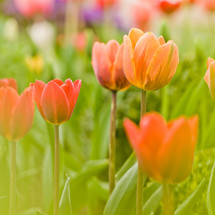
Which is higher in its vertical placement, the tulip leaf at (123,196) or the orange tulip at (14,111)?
the orange tulip at (14,111)

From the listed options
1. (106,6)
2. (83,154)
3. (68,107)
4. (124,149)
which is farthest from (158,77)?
(106,6)

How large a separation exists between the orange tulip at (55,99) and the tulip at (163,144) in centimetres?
14

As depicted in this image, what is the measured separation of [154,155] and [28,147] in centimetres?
73

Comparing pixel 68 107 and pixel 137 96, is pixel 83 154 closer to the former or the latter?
pixel 137 96

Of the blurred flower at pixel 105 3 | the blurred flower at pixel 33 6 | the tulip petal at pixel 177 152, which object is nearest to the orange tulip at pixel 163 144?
the tulip petal at pixel 177 152

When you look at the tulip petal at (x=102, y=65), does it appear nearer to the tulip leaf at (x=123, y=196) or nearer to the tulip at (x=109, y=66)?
the tulip at (x=109, y=66)

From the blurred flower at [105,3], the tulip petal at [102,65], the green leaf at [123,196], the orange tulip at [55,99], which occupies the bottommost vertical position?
the green leaf at [123,196]

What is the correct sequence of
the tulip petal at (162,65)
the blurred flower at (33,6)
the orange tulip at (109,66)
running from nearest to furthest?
the tulip petal at (162,65) < the orange tulip at (109,66) < the blurred flower at (33,6)

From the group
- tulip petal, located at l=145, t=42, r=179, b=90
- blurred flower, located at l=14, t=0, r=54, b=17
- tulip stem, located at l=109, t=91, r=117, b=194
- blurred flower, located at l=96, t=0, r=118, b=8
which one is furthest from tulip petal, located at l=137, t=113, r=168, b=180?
blurred flower, located at l=14, t=0, r=54, b=17

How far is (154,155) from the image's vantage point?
356mm

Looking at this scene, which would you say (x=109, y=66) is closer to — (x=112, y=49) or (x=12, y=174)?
(x=112, y=49)

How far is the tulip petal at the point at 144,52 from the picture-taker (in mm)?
477

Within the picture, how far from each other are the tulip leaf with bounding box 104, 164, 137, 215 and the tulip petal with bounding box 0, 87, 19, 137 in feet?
0.49

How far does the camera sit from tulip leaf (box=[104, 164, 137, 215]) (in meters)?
0.55
